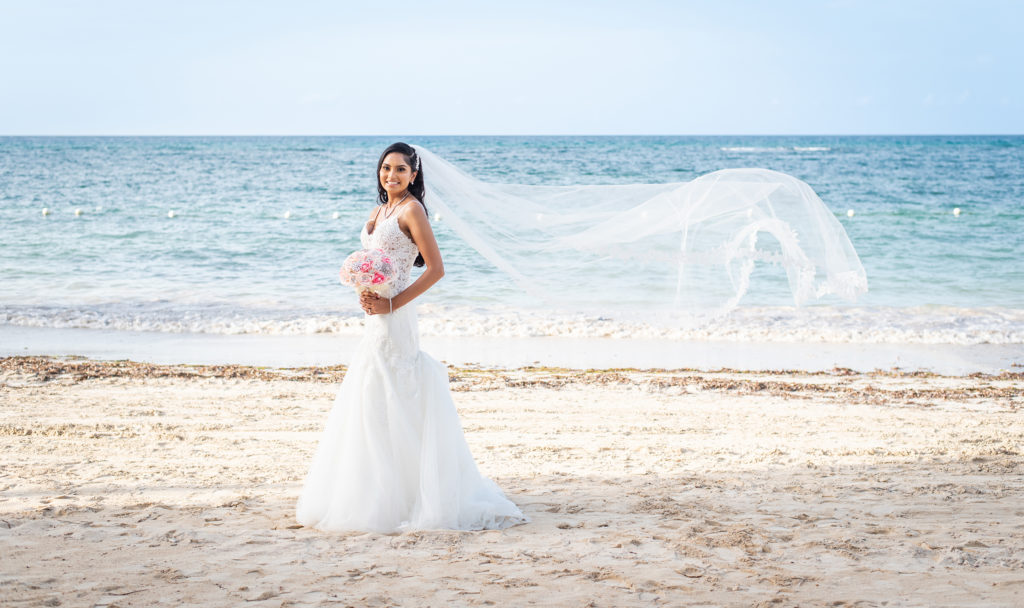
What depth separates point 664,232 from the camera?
20.5ft

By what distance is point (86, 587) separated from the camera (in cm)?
346

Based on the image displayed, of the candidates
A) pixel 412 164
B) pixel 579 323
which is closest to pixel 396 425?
pixel 412 164

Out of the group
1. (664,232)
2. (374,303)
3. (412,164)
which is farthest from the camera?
(664,232)

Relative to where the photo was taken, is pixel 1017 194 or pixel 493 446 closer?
pixel 493 446

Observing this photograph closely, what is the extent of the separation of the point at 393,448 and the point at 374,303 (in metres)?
0.78

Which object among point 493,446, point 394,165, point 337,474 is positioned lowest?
point 493,446

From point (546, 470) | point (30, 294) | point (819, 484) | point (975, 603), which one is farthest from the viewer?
point (30, 294)

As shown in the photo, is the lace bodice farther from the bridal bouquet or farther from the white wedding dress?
the bridal bouquet

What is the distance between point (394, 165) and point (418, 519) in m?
1.90

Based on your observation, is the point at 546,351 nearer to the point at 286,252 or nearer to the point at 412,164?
the point at 412,164

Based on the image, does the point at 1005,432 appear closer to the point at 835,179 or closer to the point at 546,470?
the point at 546,470

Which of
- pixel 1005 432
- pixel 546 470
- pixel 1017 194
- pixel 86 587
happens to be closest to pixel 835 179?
pixel 1017 194

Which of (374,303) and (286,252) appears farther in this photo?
(286,252)

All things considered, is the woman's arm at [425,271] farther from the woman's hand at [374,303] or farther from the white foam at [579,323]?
the white foam at [579,323]
